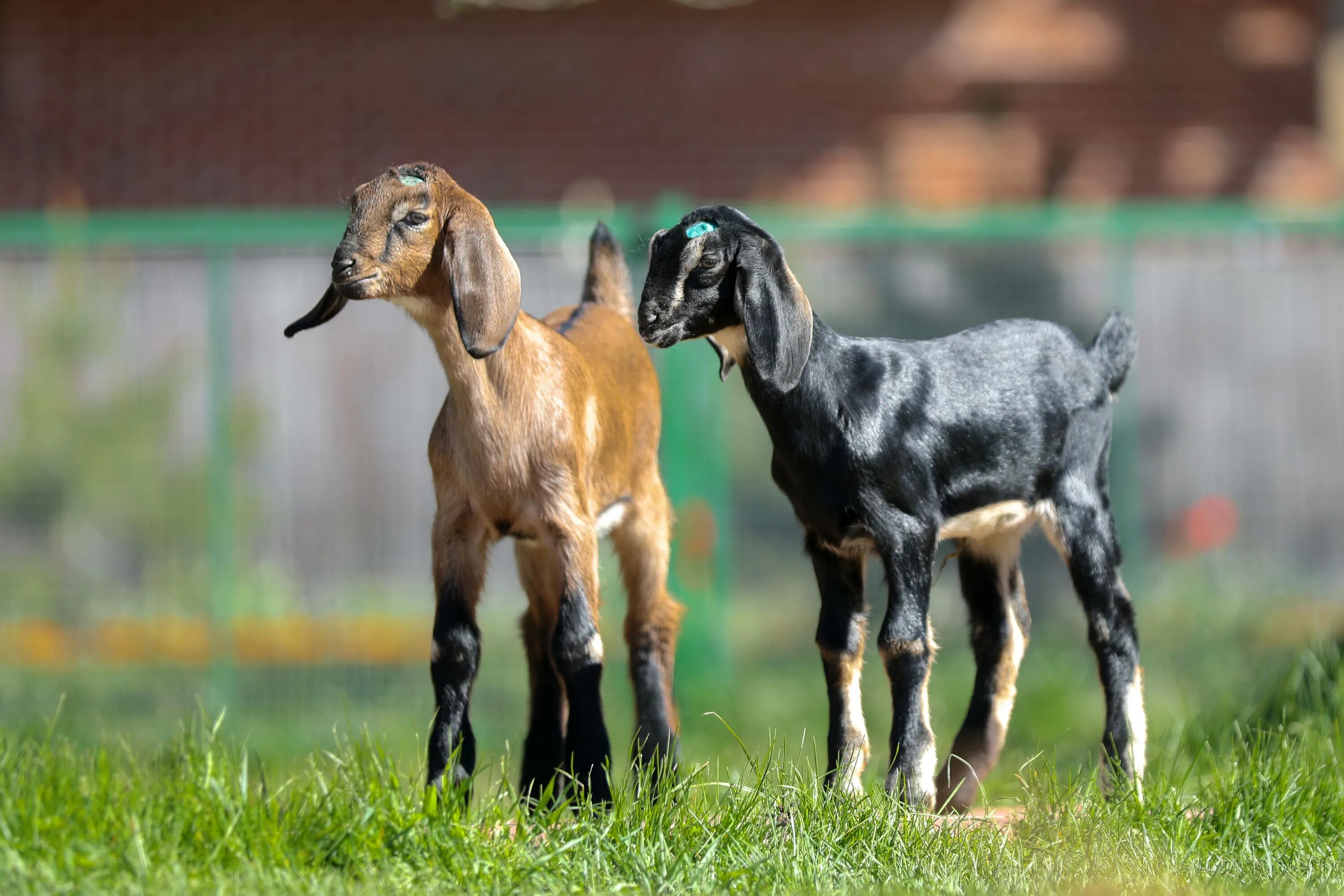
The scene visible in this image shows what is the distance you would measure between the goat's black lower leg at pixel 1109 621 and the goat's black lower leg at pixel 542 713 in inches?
59.9

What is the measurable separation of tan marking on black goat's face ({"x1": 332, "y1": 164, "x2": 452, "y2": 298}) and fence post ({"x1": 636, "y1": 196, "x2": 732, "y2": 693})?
3.87 metres

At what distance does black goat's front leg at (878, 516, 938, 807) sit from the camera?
149 inches

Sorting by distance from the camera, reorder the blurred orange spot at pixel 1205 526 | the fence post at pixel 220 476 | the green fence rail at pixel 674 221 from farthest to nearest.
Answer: the blurred orange spot at pixel 1205 526 → the green fence rail at pixel 674 221 → the fence post at pixel 220 476

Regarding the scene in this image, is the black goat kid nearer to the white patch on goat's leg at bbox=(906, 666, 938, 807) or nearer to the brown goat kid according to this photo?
the white patch on goat's leg at bbox=(906, 666, 938, 807)

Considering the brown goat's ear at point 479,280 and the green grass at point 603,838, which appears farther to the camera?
the brown goat's ear at point 479,280

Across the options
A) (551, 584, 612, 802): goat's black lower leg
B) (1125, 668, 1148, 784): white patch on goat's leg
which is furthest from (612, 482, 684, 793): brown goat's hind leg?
(1125, 668, 1148, 784): white patch on goat's leg

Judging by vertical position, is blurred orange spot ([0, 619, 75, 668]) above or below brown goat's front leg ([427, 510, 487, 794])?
below

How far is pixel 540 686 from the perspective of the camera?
4312mm

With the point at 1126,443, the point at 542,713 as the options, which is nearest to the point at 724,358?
the point at 542,713

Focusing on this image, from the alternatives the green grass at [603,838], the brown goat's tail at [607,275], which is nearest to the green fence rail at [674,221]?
the brown goat's tail at [607,275]

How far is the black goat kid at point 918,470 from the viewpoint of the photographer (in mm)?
3734

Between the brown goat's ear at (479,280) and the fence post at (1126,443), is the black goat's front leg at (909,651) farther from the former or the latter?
the fence post at (1126,443)

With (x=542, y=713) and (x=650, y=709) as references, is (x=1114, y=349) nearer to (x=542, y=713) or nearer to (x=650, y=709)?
(x=650, y=709)

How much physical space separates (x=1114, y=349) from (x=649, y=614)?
165cm
